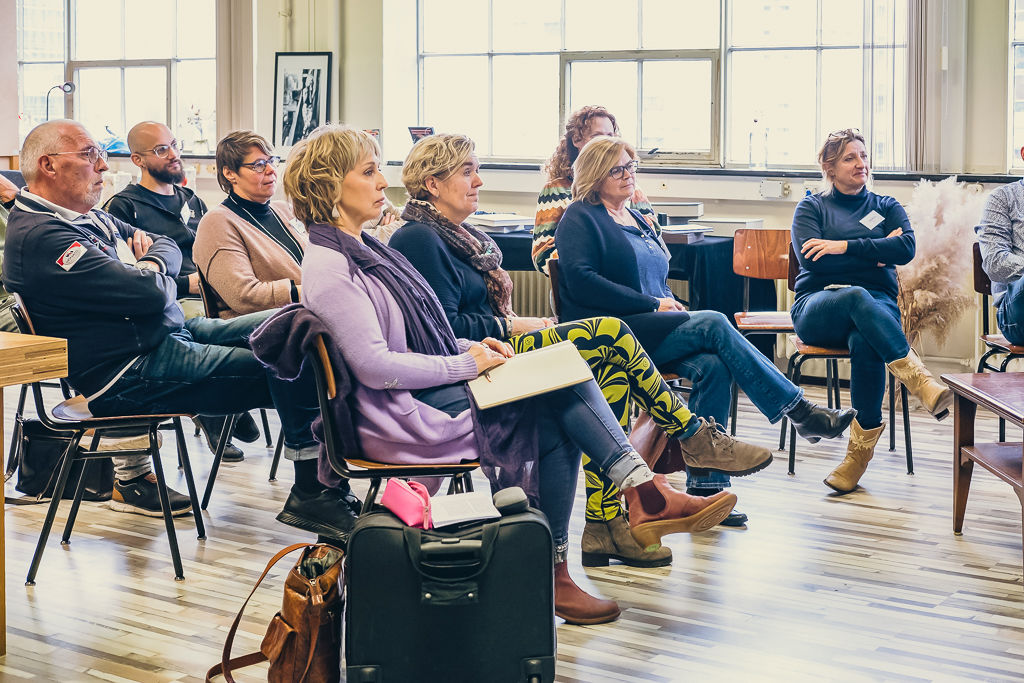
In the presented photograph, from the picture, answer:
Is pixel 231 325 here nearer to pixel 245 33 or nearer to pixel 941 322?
pixel 941 322

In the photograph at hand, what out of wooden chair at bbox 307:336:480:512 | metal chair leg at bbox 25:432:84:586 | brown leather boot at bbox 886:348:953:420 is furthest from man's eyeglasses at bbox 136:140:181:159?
brown leather boot at bbox 886:348:953:420

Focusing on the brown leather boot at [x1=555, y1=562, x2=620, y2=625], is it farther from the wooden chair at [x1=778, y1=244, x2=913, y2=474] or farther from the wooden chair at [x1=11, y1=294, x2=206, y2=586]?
the wooden chair at [x1=778, y1=244, x2=913, y2=474]

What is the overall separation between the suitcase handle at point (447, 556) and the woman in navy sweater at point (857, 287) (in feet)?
7.19

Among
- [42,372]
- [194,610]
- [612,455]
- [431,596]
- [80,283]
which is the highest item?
[80,283]

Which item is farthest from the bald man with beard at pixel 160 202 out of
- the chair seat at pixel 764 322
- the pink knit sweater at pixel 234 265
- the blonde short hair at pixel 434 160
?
the chair seat at pixel 764 322

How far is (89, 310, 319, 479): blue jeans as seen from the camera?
3.16 m

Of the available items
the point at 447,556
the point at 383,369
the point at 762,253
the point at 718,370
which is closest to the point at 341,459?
the point at 383,369

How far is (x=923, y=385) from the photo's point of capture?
13.1 feet

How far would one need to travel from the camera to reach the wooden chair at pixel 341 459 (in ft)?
8.24

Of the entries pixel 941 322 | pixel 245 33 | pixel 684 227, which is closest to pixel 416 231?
pixel 684 227

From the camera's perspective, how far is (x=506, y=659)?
2.22 meters

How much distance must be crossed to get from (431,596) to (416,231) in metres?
1.21

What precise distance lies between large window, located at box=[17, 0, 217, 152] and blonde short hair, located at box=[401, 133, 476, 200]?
5384 mm

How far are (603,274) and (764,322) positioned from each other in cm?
128
